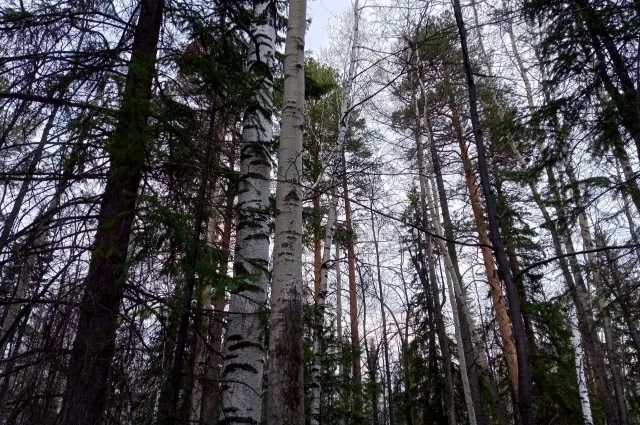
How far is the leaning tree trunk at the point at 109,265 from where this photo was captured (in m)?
3.04

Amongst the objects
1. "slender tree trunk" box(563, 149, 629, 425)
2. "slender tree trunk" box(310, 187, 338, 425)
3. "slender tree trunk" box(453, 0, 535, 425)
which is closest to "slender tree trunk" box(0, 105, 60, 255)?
"slender tree trunk" box(453, 0, 535, 425)

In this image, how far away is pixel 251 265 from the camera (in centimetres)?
371

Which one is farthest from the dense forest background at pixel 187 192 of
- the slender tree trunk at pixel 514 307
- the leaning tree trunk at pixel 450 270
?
the leaning tree trunk at pixel 450 270

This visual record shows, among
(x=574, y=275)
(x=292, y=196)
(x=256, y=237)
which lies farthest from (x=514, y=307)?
(x=574, y=275)

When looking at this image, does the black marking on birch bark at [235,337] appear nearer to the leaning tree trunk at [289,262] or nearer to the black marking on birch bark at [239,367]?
the black marking on birch bark at [239,367]

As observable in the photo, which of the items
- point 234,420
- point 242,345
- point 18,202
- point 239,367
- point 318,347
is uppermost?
point 18,202

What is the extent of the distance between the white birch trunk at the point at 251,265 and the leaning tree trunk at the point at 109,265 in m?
0.90

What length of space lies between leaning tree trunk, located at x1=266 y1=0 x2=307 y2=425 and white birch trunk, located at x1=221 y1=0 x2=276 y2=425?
0.88 feet

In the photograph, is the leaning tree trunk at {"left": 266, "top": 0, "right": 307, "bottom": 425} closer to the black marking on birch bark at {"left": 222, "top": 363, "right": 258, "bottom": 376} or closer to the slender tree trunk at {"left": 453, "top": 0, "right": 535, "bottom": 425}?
the slender tree trunk at {"left": 453, "top": 0, "right": 535, "bottom": 425}

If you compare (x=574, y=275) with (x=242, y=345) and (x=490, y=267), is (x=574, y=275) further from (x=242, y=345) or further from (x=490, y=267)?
(x=242, y=345)

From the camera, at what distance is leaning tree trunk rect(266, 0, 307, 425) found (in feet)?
7.13

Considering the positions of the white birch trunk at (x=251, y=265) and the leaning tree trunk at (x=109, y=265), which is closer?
the leaning tree trunk at (x=109, y=265)

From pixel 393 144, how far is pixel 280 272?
332 inches

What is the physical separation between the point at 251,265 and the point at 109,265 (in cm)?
115
